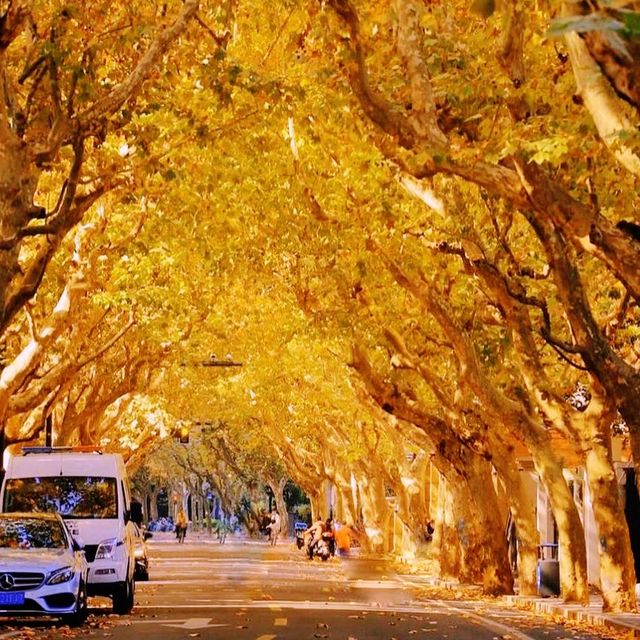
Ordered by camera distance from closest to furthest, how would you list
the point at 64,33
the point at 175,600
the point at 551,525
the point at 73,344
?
the point at 64,33
the point at 175,600
the point at 73,344
the point at 551,525

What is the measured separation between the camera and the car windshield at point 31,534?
1950 cm

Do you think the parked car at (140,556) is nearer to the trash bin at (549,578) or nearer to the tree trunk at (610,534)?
the trash bin at (549,578)

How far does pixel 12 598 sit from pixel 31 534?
5.43 ft

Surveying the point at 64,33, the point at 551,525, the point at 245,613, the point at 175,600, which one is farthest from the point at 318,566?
the point at 64,33

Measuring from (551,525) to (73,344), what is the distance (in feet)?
50.9

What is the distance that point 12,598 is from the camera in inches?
717

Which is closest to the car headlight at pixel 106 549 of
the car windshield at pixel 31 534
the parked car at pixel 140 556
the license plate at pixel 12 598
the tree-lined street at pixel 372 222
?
the tree-lined street at pixel 372 222

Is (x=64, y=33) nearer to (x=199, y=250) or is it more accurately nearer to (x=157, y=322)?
(x=199, y=250)

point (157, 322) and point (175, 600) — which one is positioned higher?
point (157, 322)

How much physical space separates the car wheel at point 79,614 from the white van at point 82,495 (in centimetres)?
236

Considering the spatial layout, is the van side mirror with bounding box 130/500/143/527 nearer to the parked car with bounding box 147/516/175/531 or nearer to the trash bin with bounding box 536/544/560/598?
the trash bin with bounding box 536/544/560/598

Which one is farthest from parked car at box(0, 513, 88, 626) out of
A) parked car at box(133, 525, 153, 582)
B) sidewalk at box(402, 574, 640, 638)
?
sidewalk at box(402, 574, 640, 638)

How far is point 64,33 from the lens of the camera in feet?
54.7

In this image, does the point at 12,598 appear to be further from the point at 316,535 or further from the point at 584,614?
the point at 316,535
